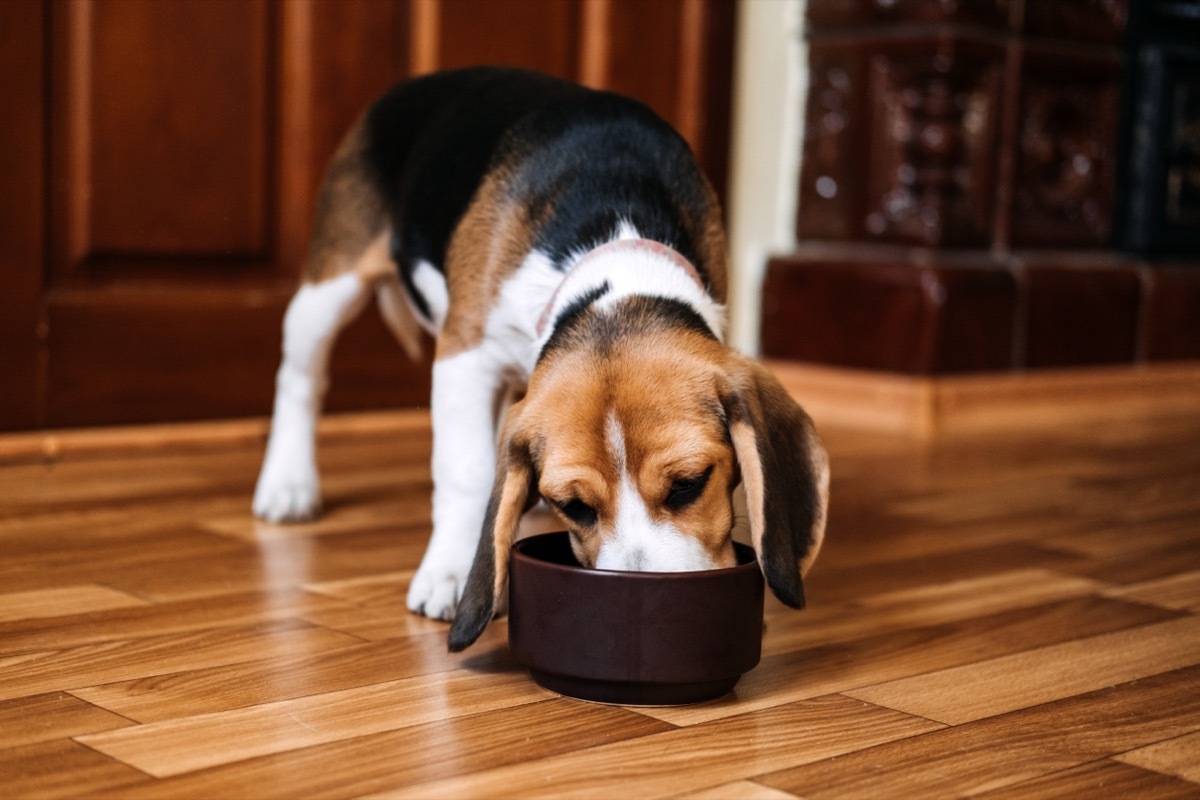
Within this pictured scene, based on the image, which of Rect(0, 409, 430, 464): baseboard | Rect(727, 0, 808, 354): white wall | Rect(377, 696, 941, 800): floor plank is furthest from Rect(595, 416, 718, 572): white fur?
Rect(727, 0, 808, 354): white wall

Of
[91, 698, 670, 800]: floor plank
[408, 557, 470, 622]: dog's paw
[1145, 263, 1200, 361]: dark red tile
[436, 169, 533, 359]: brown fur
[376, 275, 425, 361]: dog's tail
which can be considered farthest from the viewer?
[1145, 263, 1200, 361]: dark red tile

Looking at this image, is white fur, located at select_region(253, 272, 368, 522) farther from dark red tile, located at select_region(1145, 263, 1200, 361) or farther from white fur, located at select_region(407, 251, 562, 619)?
dark red tile, located at select_region(1145, 263, 1200, 361)

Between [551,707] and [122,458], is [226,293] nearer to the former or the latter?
[122,458]

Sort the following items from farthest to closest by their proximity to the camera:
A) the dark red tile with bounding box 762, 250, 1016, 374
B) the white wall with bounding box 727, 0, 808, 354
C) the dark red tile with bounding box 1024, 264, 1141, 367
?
the white wall with bounding box 727, 0, 808, 354 < the dark red tile with bounding box 1024, 264, 1141, 367 < the dark red tile with bounding box 762, 250, 1016, 374

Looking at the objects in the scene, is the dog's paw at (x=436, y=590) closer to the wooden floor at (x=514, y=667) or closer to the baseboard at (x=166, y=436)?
the wooden floor at (x=514, y=667)

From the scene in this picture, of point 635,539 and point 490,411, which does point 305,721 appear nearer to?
point 635,539

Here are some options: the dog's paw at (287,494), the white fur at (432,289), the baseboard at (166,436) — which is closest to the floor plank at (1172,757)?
the white fur at (432,289)

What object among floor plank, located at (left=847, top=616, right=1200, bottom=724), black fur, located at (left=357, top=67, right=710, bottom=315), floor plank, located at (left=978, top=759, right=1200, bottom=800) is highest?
black fur, located at (left=357, top=67, right=710, bottom=315)

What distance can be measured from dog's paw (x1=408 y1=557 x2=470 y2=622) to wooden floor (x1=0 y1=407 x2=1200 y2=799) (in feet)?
0.15

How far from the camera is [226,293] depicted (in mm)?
4023

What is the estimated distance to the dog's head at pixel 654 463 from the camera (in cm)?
183

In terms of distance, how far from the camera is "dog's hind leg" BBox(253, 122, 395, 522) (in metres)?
3.12

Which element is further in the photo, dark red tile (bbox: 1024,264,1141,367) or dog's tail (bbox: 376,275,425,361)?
dark red tile (bbox: 1024,264,1141,367)

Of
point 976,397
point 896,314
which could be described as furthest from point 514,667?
point 976,397
